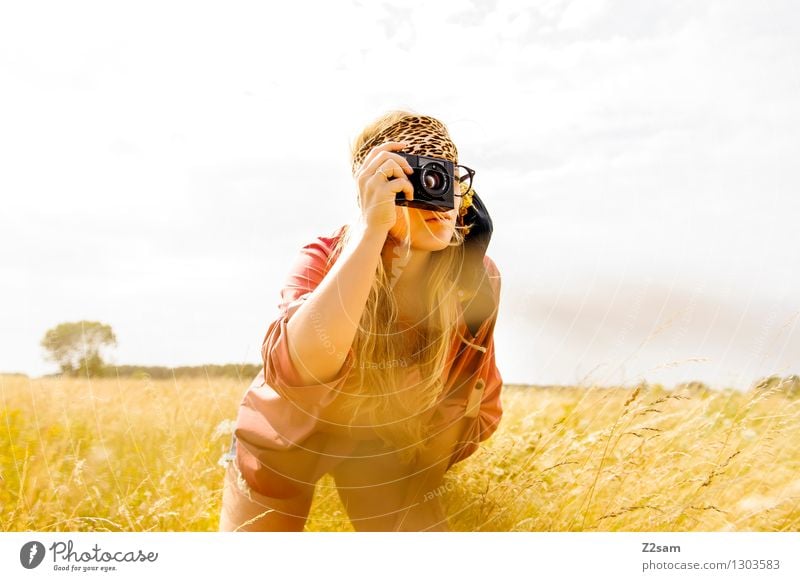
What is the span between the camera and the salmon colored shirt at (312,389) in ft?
3.51

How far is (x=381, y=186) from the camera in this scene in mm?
1012

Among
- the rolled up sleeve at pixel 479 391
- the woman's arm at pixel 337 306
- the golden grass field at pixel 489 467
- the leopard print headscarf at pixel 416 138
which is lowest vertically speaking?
the golden grass field at pixel 489 467

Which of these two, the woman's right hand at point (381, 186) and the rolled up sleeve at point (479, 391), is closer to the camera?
the woman's right hand at point (381, 186)

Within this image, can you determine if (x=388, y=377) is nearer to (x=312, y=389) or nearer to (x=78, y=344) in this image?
(x=312, y=389)

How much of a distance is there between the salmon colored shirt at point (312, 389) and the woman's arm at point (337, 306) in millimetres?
43

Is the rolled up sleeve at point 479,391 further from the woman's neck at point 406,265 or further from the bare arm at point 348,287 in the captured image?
the bare arm at point 348,287

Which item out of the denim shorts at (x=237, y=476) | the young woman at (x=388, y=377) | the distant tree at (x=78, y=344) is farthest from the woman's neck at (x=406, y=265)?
the distant tree at (x=78, y=344)

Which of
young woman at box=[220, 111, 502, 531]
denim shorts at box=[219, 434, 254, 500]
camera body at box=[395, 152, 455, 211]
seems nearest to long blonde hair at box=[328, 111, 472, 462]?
young woman at box=[220, 111, 502, 531]

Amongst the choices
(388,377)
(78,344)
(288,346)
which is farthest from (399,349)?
(78,344)

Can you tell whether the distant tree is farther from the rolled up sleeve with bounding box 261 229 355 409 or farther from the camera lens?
the camera lens

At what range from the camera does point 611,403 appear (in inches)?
64.9
